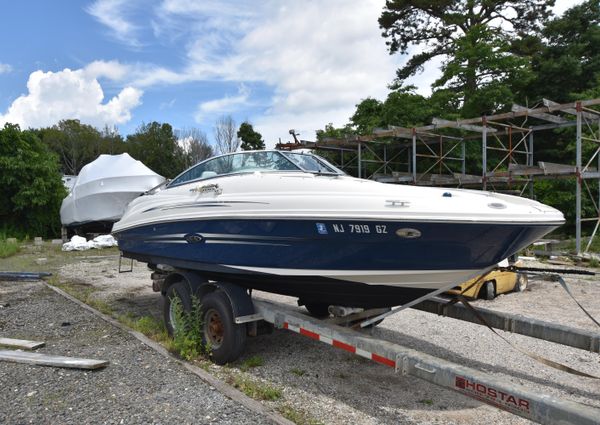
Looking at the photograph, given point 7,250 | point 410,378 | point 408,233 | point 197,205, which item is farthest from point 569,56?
point 7,250

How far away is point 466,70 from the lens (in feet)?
69.3

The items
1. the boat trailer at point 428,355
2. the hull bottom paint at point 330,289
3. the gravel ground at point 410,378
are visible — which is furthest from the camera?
the hull bottom paint at point 330,289

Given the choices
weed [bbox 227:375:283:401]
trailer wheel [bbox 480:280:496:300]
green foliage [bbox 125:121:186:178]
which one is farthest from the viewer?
green foliage [bbox 125:121:186:178]

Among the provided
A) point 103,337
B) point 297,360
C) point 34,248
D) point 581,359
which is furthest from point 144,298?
point 34,248

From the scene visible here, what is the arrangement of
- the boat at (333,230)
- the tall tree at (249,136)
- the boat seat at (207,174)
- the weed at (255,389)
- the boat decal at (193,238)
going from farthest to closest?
1. the tall tree at (249,136)
2. the boat seat at (207,174)
3. the boat decal at (193,238)
4. the weed at (255,389)
5. the boat at (333,230)

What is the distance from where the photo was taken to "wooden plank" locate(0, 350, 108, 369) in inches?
181

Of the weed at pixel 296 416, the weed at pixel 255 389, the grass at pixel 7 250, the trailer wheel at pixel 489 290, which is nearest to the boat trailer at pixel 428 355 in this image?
the weed at pixel 255 389

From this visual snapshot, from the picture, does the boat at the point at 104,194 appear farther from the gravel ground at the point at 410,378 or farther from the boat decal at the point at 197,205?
the boat decal at the point at 197,205

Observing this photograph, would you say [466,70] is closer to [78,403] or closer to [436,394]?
[436,394]

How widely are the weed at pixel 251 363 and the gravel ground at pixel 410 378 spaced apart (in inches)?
2.2

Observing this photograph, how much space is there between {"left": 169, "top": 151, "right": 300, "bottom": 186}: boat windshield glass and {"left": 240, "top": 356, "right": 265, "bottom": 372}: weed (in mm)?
1994

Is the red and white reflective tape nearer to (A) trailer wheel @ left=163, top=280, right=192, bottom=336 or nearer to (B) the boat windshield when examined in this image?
(A) trailer wheel @ left=163, top=280, right=192, bottom=336

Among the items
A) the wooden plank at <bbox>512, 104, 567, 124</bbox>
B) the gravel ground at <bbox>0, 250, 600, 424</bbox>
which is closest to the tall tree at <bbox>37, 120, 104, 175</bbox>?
the wooden plank at <bbox>512, 104, 567, 124</bbox>

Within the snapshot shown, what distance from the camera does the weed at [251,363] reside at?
15.9 feet
